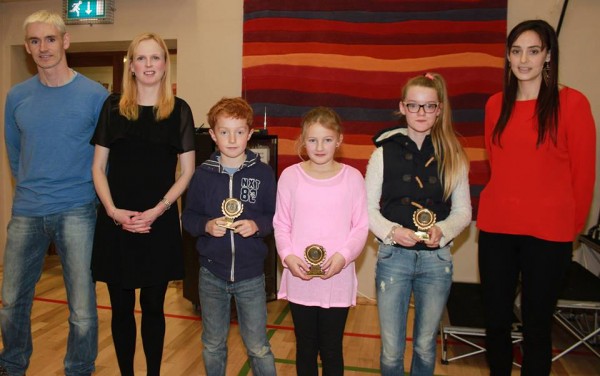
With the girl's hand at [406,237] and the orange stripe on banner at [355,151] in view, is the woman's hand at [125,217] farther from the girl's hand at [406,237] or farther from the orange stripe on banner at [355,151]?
the orange stripe on banner at [355,151]

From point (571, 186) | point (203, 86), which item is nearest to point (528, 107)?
point (571, 186)

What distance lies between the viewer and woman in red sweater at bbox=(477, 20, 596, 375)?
6.51ft

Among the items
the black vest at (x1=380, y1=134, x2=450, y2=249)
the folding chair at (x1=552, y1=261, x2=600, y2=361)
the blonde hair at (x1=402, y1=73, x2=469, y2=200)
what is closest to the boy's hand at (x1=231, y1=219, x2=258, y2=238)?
the black vest at (x1=380, y1=134, x2=450, y2=249)

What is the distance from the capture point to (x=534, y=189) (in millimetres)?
2010

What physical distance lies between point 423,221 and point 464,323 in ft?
5.05

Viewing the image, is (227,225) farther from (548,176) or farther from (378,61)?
(378,61)

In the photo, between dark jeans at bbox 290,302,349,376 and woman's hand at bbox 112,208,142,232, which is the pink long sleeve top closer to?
dark jeans at bbox 290,302,349,376

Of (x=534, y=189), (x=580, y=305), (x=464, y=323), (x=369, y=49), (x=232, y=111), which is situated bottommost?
(x=464, y=323)

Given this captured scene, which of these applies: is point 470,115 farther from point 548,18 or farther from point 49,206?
point 49,206

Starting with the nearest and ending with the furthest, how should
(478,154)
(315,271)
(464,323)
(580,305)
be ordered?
(315,271)
(580,305)
(464,323)
(478,154)

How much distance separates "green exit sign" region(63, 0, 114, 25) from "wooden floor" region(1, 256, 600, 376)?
267 centimetres

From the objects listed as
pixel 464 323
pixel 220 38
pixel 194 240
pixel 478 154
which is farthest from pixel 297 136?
pixel 464 323

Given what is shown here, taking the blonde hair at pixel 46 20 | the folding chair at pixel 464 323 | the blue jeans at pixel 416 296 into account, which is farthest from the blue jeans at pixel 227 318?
the folding chair at pixel 464 323

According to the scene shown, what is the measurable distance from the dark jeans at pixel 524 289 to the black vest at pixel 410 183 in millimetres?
289
